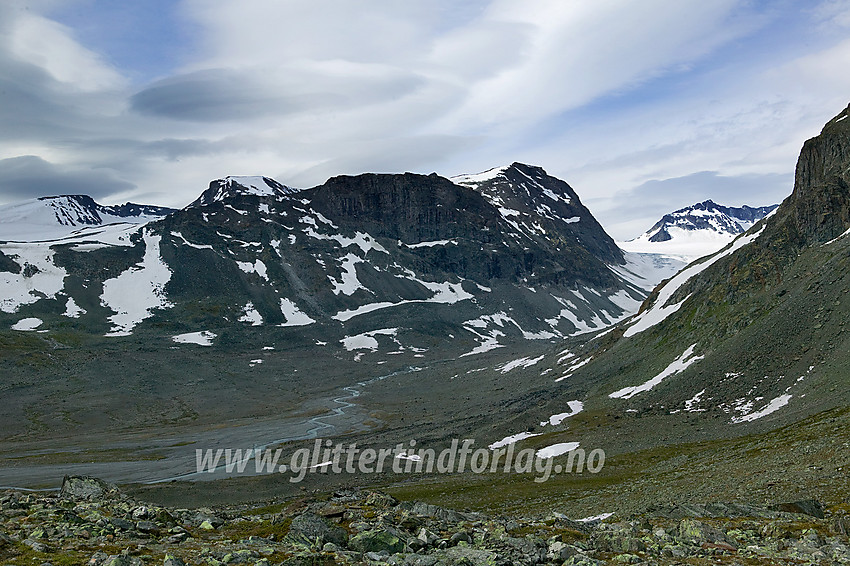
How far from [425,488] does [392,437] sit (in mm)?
34538

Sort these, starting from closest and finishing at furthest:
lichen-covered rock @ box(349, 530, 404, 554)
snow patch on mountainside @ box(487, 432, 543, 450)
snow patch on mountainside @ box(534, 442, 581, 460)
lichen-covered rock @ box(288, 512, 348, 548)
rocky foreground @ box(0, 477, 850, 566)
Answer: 1. rocky foreground @ box(0, 477, 850, 566)
2. lichen-covered rock @ box(349, 530, 404, 554)
3. lichen-covered rock @ box(288, 512, 348, 548)
4. snow patch on mountainside @ box(534, 442, 581, 460)
5. snow patch on mountainside @ box(487, 432, 543, 450)

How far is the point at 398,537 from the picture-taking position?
66.1ft

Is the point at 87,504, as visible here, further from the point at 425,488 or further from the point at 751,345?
the point at 751,345

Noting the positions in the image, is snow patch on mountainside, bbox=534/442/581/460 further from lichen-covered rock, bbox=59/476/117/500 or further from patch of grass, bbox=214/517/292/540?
patch of grass, bbox=214/517/292/540

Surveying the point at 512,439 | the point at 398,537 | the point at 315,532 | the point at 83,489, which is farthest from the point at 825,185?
the point at 83,489

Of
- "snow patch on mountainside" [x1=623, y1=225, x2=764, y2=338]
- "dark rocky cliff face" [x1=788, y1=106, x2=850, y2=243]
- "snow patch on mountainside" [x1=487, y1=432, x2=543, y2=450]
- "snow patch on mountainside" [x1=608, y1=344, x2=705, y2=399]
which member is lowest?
"snow patch on mountainside" [x1=487, y1=432, x2=543, y2=450]

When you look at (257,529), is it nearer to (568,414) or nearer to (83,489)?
(83,489)

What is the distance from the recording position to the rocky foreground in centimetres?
1798

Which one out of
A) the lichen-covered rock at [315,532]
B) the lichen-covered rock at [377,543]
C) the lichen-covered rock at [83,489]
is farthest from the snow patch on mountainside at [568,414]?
the lichen-covered rock at [377,543]

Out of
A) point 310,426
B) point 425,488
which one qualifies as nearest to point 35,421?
point 310,426

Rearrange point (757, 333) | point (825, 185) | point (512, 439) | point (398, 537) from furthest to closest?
point (825, 185), point (757, 333), point (512, 439), point (398, 537)

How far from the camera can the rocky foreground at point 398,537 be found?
1798 cm

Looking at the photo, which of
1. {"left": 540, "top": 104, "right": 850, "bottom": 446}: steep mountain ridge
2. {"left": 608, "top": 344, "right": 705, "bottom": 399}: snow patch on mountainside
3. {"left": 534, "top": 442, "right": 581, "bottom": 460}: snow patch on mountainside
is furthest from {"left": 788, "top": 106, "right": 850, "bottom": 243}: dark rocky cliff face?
{"left": 534, "top": 442, "right": 581, "bottom": 460}: snow patch on mountainside

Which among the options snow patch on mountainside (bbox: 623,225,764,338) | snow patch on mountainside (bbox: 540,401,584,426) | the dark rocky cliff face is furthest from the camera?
snow patch on mountainside (bbox: 623,225,764,338)
